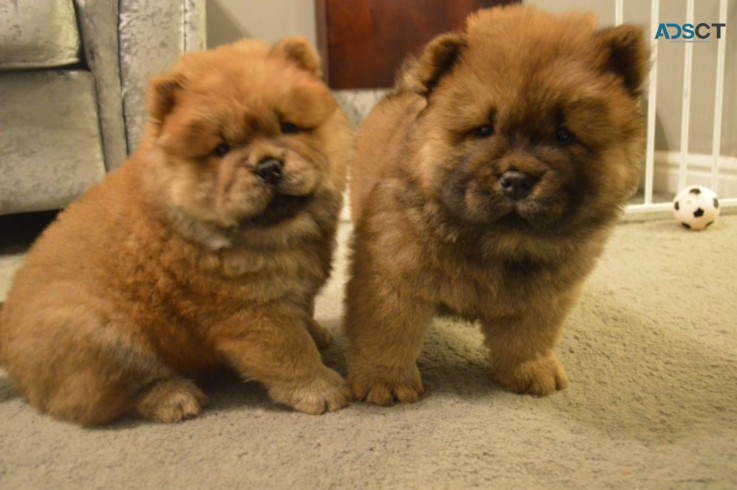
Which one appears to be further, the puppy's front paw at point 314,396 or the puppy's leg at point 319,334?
the puppy's leg at point 319,334

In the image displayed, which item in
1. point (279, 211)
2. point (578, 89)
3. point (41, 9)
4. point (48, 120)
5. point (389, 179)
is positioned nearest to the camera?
point (578, 89)

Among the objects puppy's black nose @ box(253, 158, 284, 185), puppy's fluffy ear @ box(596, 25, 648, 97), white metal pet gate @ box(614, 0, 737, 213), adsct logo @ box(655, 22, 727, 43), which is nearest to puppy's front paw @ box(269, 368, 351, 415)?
puppy's black nose @ box(253, 158, 284, 185)

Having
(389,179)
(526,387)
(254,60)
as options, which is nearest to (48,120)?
(254,60)

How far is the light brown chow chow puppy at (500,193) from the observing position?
1142 mm

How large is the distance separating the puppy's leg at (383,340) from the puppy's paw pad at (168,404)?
13.1 inches

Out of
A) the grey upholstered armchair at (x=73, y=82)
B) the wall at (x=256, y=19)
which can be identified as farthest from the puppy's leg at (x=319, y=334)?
the wall at (x=256, y=19)

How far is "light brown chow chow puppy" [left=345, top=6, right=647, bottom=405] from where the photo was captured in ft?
3.75

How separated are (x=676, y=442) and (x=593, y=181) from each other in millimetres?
492

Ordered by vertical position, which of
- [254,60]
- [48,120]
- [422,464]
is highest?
[254,60]

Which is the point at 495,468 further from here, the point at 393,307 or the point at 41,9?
the point at 41,9

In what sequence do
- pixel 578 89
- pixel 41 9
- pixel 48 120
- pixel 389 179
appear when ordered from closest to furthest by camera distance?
1. pixel 578 89
2. pixel 389 179
3. pixel 41 9
4. pixel 48 120

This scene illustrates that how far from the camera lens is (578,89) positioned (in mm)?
1129

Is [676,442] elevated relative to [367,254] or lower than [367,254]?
lower

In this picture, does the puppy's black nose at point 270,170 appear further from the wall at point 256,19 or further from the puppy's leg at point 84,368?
the wall at point 256,19
